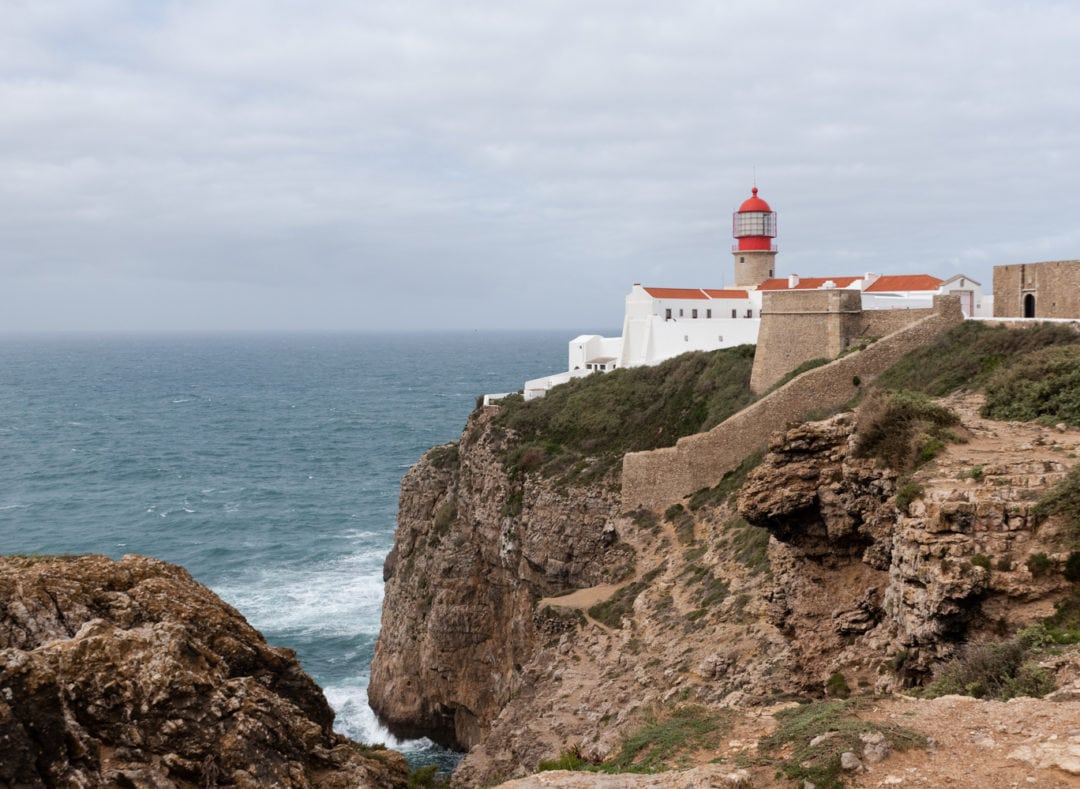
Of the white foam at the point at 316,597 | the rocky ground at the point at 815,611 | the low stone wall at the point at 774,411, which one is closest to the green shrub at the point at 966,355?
the low stone wall at the point at 774,411

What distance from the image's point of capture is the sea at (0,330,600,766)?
42.1m

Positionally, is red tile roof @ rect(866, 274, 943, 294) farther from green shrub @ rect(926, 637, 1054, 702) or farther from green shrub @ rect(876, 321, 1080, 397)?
green shrub @ rect(926, 637, 1054, 702)

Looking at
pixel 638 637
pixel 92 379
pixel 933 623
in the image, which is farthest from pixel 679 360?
pixel 92 379

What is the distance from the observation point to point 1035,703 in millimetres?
8617

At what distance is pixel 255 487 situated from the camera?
6588 centimetres

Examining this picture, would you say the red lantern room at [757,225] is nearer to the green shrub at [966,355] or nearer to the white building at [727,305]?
the white building at [727,305]

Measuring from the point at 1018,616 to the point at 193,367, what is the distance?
585 feet

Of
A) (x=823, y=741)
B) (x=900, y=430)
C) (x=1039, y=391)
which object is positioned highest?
(x=1039, y=391)

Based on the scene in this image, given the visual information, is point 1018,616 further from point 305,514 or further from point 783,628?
point 305,514

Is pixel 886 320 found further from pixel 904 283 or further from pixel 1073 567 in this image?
pixel 1073 567

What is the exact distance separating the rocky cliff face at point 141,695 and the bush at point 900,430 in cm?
877

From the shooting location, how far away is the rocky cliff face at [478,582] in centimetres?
3225

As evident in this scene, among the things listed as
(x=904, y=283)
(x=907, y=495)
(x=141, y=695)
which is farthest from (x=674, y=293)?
(x=141, y=695)

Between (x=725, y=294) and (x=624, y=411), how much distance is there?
46.2 ft
